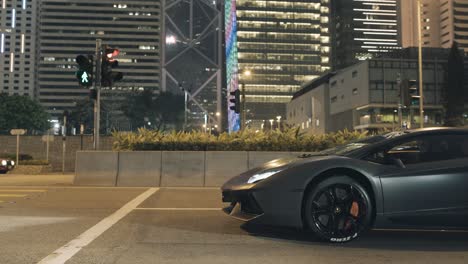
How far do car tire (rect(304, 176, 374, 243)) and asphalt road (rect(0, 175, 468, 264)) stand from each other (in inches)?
5.9

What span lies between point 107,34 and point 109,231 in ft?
526

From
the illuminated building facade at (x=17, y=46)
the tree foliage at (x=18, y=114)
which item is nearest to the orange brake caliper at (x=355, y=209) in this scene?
the tree foliage at (x=18, y=114)

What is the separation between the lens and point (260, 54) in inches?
5679

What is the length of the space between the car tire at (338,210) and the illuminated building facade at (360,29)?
533ft

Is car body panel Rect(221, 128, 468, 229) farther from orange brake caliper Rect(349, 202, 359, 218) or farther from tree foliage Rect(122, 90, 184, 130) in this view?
tree foliage Rect(122, 90, 184, 130)

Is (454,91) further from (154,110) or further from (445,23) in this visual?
(445,23)

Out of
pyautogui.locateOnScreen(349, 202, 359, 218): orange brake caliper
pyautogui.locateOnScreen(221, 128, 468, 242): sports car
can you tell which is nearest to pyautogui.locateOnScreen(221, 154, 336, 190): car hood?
pyautogui.locateOnScreen(221, 128, 468, 242): sports car

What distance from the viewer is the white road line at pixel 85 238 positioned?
4211 millimetres

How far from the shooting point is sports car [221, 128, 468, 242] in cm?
475

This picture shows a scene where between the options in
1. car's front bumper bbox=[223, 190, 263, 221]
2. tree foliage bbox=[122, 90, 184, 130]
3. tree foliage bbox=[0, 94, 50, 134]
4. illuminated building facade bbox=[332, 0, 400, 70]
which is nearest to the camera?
car's front bumper bbox=[223, 190, 263, 221]

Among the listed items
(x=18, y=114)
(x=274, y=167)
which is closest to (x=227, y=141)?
(x=274, y=167)

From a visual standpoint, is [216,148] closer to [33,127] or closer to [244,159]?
[244,159]

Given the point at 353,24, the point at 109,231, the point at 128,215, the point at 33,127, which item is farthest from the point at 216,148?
the point at 353,24

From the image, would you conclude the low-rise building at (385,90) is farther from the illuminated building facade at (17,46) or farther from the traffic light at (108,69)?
the illuminated building facade at (17,46)
